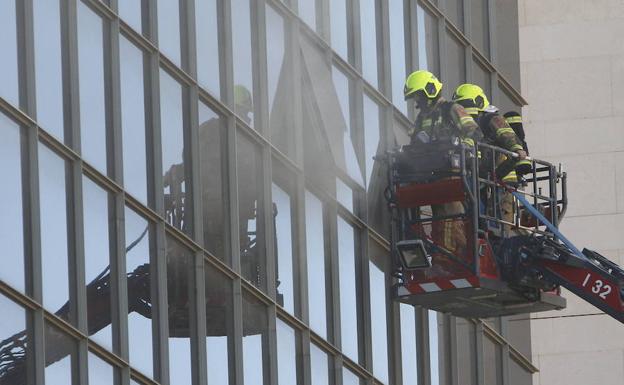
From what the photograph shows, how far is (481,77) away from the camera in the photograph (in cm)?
3016

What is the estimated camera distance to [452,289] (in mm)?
23938

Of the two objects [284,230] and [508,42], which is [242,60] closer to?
[284,230]

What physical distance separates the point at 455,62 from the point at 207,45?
20.7 feet

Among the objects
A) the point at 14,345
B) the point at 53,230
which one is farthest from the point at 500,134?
the point at 14,345

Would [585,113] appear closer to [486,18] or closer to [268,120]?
[486,18]

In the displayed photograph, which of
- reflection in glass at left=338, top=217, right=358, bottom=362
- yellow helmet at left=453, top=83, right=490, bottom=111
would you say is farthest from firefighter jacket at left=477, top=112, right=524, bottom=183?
reflection in glass at left=338, top=217, right=358, bottom=362

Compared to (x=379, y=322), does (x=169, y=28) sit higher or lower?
higher

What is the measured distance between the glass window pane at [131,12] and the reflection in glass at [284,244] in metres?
2.86

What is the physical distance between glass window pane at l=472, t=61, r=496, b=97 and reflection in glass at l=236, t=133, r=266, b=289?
6340mm

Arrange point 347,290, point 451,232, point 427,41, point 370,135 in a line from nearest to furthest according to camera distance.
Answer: point 451,232 < point 347,290 < point 370,135 < point 427,41

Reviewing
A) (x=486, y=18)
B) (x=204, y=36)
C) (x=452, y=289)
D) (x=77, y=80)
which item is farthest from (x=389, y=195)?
(x=486, y=18)

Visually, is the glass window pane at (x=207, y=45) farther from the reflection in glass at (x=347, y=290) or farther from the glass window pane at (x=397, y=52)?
the glass window pane at (x=397, y=52)

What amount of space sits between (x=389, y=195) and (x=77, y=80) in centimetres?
473

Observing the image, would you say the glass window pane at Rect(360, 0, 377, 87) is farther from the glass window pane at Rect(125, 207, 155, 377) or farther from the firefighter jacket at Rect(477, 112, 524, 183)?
the glass window pane at Rect(125, 207, 155, 377)
